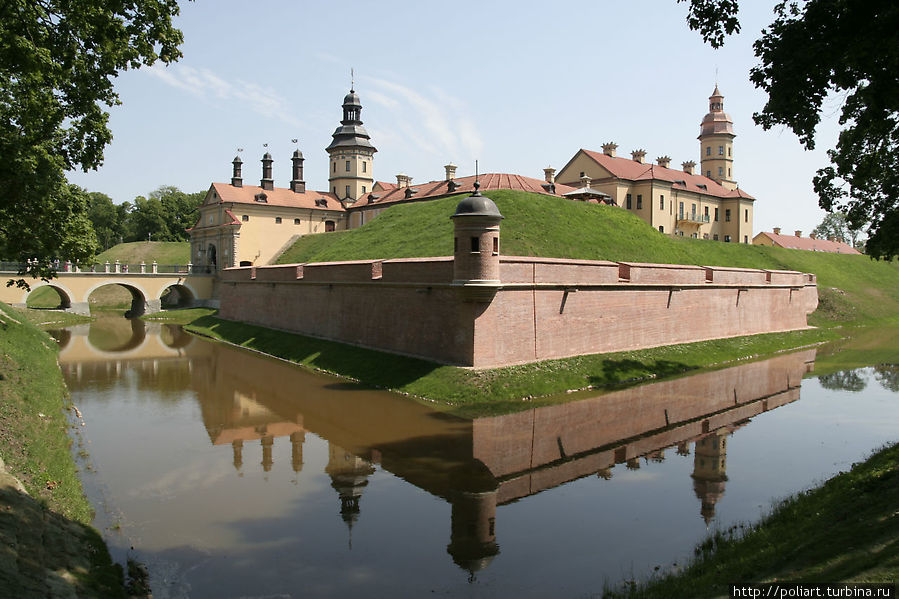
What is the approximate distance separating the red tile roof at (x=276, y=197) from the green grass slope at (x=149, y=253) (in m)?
18.3

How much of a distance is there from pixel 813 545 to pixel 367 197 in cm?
5321

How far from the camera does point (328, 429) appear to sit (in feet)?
50.1

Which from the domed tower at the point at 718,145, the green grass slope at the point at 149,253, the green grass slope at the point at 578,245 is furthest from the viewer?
→ the green grass slope at the point at 149,253

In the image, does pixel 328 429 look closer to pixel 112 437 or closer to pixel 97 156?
pixel 112 437

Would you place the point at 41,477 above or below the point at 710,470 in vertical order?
above

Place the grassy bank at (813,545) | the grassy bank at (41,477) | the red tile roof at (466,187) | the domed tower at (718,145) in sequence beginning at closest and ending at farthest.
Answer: the grassy bank at (813,545) < the grassy bank at (41,477) < the red tile roof at (466,187) < the domed tower at (718,145)

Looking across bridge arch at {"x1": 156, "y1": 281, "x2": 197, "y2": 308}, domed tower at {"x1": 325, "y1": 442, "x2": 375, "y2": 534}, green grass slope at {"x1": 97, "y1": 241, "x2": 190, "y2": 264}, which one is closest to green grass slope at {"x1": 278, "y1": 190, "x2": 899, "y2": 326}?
bridge arch at {"x1": 156, "y1": 281, "x2": 197, "y2": 308}

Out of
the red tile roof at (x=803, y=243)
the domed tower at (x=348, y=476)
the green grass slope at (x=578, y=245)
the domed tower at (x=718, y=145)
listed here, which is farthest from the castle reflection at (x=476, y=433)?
the red tile roof at (x=803, y=243)

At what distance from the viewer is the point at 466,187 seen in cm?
4500

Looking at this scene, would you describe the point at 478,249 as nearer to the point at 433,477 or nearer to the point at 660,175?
the point at 433,477

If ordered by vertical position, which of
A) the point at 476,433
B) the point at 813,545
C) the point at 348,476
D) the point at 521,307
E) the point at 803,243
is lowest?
the point at 348,476

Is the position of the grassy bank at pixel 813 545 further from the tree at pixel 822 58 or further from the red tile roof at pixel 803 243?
the red tile roof at pixel 803 243

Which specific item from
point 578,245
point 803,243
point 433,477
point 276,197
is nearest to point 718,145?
point 803,243

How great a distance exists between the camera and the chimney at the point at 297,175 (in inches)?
2304
